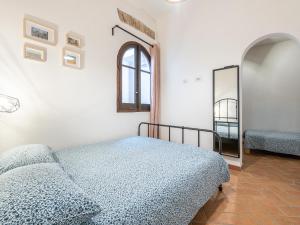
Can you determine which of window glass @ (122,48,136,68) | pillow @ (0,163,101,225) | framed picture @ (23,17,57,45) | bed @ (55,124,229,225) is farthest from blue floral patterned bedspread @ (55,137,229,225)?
window glass @ (122,48,136,68)

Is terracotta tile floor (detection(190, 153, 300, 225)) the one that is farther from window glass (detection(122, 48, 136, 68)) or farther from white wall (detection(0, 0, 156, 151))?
window glass (detection(122, 48, 136, 68))

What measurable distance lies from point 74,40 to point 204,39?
2.03m

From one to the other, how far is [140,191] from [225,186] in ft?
5.12

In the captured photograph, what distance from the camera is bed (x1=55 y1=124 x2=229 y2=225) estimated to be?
2.53 feet

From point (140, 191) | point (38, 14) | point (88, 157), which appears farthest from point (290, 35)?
point (38, 14)

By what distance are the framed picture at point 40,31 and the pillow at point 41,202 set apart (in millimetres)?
1520

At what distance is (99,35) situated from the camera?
2.23m

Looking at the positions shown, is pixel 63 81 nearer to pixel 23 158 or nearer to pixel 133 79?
pixel 23 158

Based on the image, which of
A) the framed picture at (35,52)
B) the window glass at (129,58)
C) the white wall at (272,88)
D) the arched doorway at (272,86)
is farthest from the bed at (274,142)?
the framed picture at (35,52)

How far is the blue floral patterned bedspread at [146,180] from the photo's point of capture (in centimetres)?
77

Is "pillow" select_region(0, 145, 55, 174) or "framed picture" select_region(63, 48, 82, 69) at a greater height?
"framed picture" select_region(63, 48, 82, 69)

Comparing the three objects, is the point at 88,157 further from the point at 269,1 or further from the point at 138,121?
the point at 269,1

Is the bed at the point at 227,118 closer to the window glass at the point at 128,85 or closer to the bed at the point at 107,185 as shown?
the bed at the point at 107,185

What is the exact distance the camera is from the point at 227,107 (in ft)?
8.04
